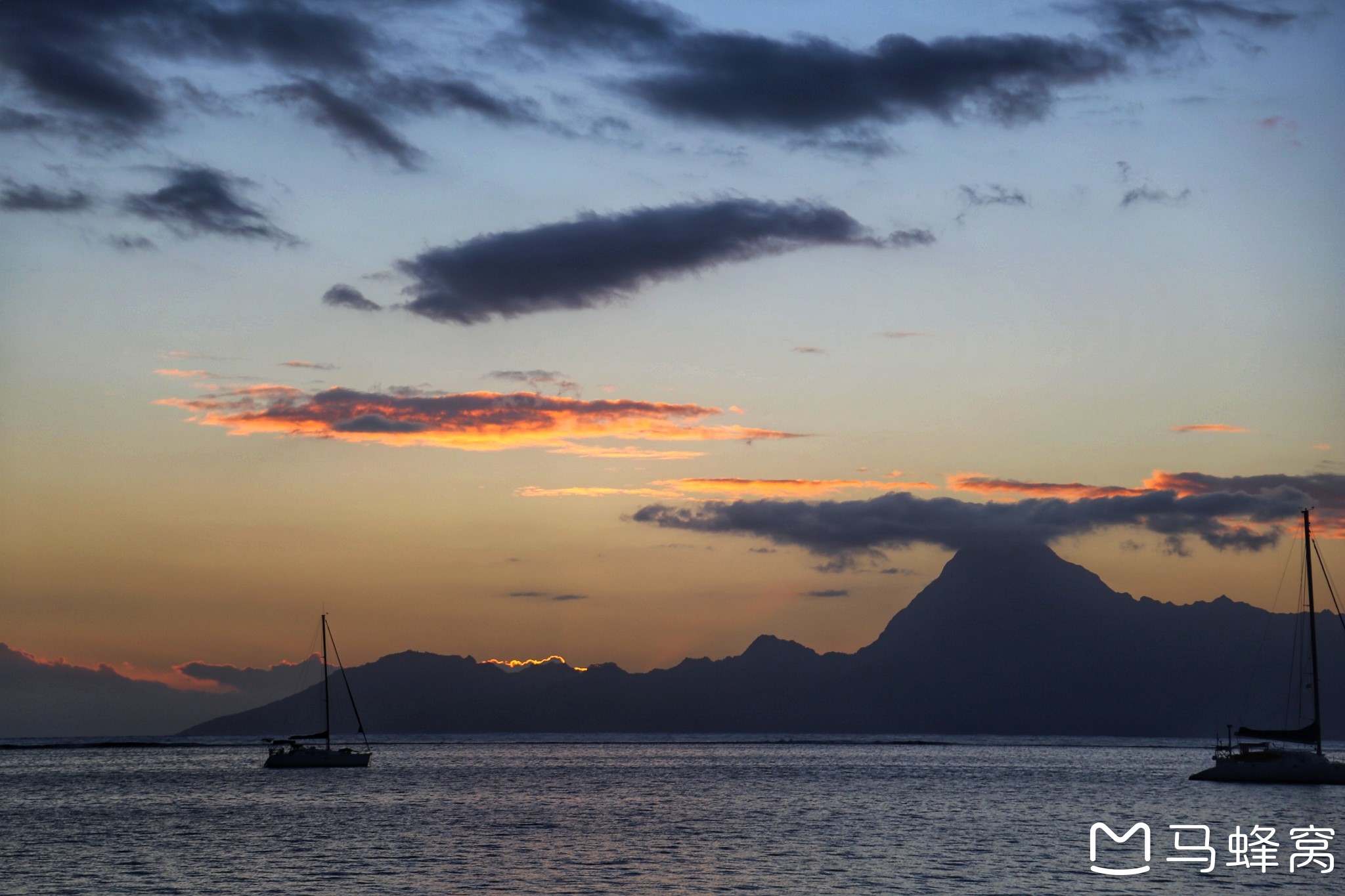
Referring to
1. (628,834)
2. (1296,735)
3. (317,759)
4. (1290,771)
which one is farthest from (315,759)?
(1296,735)

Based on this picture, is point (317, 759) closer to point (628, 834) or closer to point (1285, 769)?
point (628, 834)

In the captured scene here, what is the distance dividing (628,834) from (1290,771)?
59.7m

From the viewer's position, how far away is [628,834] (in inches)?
2928

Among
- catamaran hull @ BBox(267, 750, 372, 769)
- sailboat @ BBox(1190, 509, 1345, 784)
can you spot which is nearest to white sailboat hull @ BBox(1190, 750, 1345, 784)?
sailboat @ BBox(1190, 509, 1345, 784)

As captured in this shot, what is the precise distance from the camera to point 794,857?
203ft

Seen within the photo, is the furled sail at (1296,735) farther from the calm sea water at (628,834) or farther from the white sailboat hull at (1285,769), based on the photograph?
the calm sea water at (628,834)

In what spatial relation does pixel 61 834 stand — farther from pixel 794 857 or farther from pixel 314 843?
pixel 794 857

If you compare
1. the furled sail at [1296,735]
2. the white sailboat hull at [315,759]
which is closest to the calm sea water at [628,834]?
the furled sail at [1296,735]

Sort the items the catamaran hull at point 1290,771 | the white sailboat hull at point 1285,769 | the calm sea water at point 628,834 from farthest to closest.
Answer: the white sailboat hull at point 1285,769 < the catamaran hull at point 1290,771 < the calm sea water at point 628,834

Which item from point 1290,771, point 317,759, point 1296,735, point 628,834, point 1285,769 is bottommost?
point 317,759

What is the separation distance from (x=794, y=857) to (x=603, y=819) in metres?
25.6

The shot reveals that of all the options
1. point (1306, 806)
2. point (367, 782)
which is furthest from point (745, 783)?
point (1306, 806)

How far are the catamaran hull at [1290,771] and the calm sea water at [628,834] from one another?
2.00 metres

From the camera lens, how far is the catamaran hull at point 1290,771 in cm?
9712
